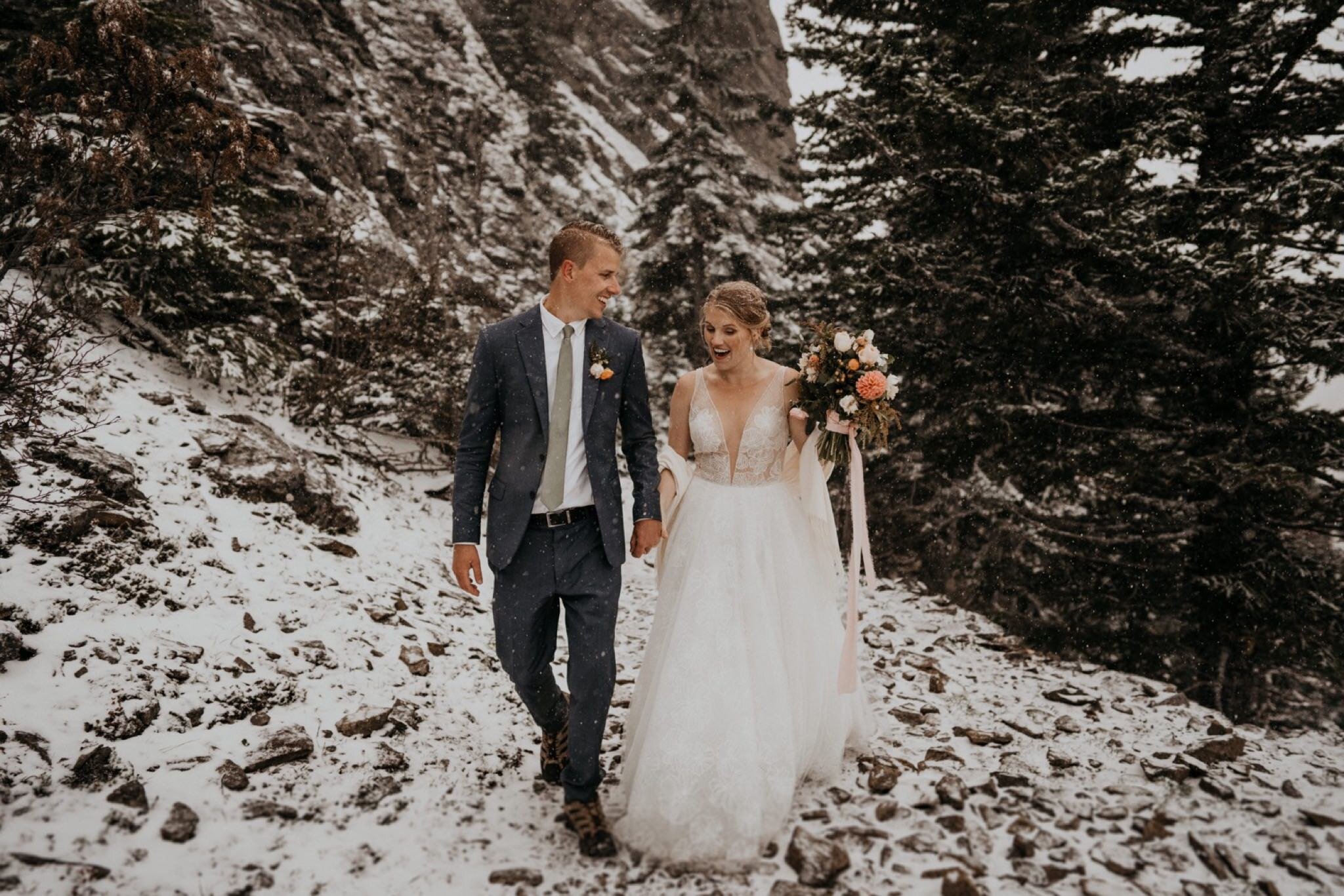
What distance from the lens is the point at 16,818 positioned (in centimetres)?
286

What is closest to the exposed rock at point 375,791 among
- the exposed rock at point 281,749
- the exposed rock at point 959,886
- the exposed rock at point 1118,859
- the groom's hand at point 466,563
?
the exposed rock at point 281,749

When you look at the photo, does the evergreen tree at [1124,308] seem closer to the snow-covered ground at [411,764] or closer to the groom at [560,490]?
the snow-covered ground at [411,764]

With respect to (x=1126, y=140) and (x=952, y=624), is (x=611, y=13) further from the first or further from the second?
(x=952, y=624)

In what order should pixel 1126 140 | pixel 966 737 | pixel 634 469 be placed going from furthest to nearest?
pixel 1126 140, pixel 966 737, pixel 634 469

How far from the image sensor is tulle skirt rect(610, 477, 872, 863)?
3.22 metres

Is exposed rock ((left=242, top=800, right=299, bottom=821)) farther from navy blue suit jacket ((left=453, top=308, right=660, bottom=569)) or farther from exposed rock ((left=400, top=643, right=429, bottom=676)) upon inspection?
exposed rock ((left=400, top=643, right=429, bottom=676))

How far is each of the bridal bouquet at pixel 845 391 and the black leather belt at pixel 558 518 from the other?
1.49 meters

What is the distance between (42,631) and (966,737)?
5.95m

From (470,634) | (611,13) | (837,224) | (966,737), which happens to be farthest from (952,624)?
(611,13)

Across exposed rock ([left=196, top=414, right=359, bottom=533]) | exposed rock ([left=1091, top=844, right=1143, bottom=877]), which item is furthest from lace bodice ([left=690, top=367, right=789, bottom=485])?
exposed rock ([left=196, top=414, right=359, bottom=533])

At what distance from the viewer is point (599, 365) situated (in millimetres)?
3486

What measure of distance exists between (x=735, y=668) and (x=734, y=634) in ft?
0.59

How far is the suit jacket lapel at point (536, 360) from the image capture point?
136 inches

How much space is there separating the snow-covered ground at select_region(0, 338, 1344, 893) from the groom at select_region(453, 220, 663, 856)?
0.83 m
